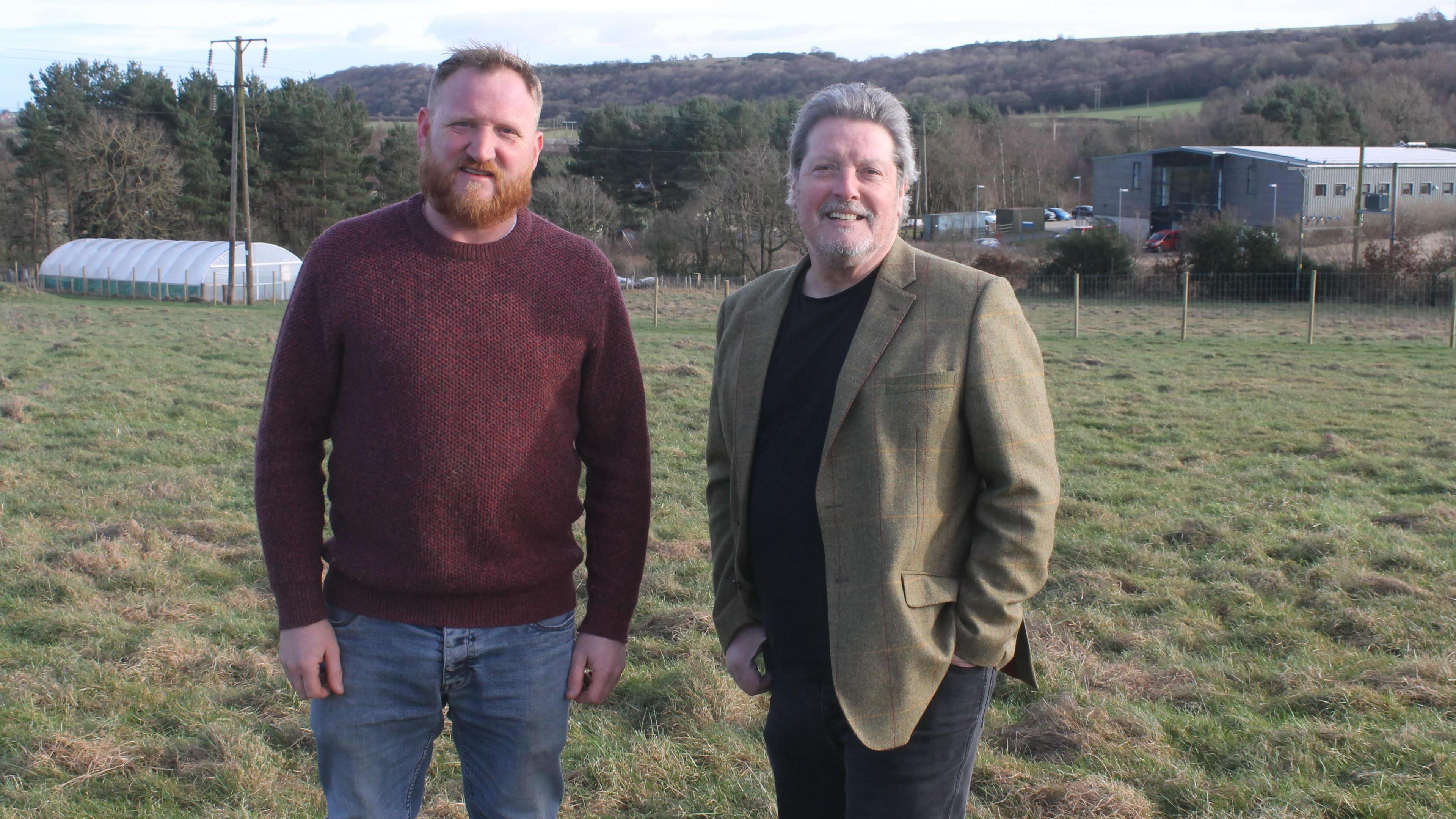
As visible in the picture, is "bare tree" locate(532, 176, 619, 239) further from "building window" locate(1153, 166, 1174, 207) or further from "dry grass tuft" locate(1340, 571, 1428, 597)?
"dry grass tuft" locate(1340, 571, 1428, 597)

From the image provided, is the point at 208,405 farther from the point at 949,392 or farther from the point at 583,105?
the point at 583,105

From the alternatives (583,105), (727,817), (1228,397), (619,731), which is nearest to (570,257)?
(727,817)

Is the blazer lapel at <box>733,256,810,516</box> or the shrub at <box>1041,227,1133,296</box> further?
the shrub at <box>1041,227,1133,296</box>

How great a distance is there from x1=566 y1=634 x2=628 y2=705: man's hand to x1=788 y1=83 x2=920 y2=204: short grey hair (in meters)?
1.02

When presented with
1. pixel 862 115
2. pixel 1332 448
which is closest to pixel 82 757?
pixel 862 115

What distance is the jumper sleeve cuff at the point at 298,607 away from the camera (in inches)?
80.8

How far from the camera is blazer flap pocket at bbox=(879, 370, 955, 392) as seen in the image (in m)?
2.02

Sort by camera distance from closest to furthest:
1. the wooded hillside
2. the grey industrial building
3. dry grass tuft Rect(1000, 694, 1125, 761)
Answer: dry grass tuft Rect(1000, 694, 1125, 761), the grey industrial building, the wooded hillside

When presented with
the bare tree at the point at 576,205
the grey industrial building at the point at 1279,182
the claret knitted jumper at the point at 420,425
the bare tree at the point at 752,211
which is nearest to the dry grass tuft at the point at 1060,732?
the claret knitted jumper at the point at 420,425

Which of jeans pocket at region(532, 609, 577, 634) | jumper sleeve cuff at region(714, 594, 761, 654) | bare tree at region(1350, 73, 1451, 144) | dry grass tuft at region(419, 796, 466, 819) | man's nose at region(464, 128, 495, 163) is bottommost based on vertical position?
dry grass tuft at region(419, 796, 466, 819)

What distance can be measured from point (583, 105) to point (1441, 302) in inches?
2468

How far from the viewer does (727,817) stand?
3.10m

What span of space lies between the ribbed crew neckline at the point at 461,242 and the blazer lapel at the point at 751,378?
513 mm

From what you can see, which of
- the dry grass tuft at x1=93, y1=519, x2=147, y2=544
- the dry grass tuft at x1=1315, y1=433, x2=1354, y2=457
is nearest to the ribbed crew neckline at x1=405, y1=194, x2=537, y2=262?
the dry grass tuft at x1=93, y1=519, x2=147, y2=544
